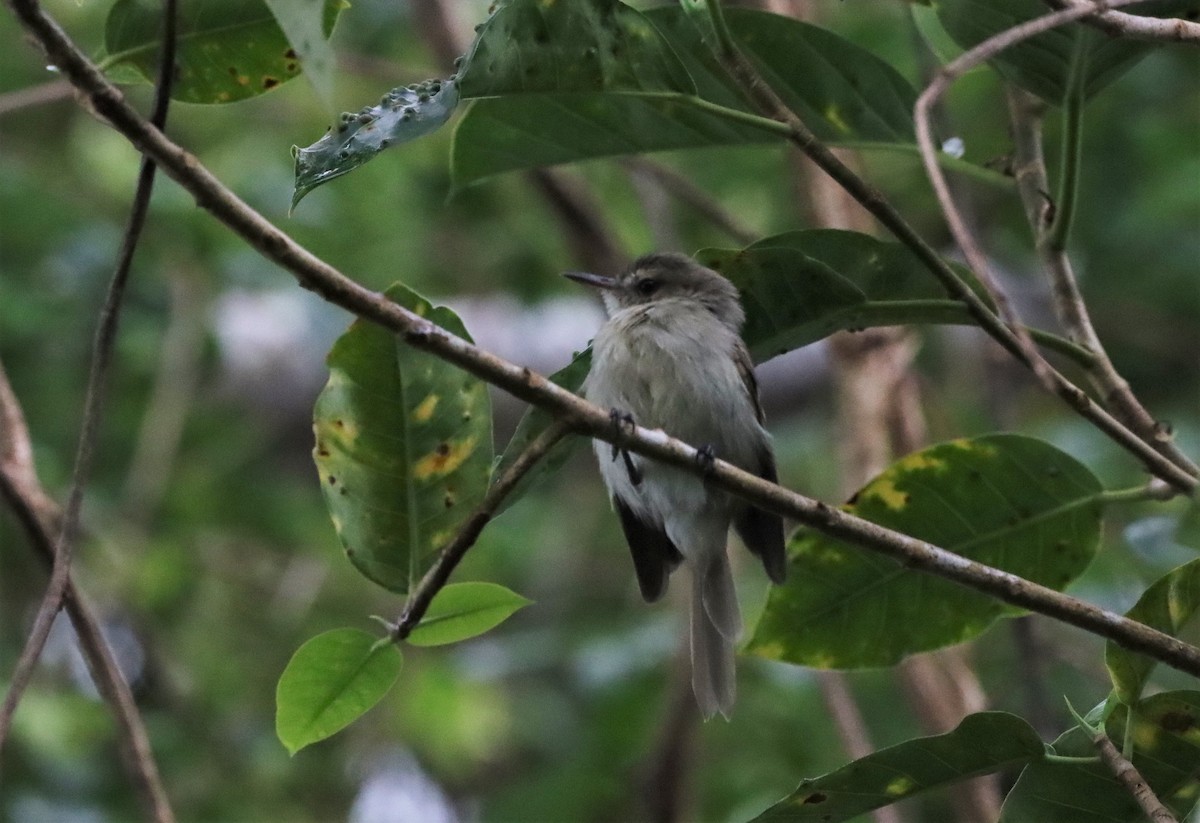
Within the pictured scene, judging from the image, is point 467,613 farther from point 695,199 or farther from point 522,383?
point 695,199

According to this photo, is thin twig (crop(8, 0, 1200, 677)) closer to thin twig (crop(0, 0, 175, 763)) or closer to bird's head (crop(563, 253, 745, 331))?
thin twig (crop(0, 0, 175, 763))

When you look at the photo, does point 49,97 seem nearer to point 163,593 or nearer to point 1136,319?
point 163,593

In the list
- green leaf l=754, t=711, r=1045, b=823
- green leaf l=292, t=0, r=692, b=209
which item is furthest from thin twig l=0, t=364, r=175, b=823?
green leaf l=754, t=711, r=1045, b=823

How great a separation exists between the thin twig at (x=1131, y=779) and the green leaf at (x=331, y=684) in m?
0.90

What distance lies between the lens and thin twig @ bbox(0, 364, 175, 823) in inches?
89.4

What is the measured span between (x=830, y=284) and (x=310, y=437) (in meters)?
4.98

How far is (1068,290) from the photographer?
2.19m

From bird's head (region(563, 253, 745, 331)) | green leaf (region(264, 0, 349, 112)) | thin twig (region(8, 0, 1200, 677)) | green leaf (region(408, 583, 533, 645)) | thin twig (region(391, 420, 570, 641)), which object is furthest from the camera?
bird's head (region(563, 253, 745, 331))

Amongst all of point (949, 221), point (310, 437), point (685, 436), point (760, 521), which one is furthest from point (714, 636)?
point (310, 437)

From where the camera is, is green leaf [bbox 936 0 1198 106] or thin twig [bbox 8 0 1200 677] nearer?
thin twig [bbox 8 0 1200 677]

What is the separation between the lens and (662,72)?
2.13m

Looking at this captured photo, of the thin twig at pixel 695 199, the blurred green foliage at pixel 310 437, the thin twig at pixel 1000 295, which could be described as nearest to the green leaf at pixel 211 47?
the thin twig at pixel 1000 295

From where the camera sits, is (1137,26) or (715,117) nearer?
(1137,26)

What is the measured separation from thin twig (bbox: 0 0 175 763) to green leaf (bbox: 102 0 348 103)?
367 mm
